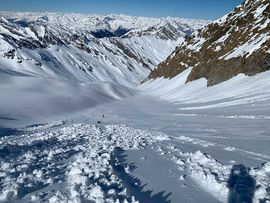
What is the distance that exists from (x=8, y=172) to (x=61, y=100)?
1881 inches

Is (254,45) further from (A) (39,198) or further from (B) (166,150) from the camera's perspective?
(A) (39,198)

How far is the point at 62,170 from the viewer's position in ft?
44.2

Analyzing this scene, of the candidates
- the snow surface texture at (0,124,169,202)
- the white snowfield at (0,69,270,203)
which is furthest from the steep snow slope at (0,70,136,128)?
the white snowfield at (0,69,270,203)

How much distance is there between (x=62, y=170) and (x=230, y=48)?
2363 inches

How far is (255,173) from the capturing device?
1254 centimetres

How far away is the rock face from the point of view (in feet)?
177

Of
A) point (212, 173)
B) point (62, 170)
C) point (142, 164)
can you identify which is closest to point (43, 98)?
point (142, 164)

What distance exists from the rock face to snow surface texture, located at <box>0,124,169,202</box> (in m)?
35.0

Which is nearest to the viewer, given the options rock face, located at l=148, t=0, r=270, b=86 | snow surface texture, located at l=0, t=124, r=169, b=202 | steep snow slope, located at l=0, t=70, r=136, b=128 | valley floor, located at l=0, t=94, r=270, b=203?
snow surface texture, located at l=0, t=124, r=169, b=202

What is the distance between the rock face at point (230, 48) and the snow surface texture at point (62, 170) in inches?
1377

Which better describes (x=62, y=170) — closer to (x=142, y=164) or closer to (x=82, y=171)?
(x=82, y=171)

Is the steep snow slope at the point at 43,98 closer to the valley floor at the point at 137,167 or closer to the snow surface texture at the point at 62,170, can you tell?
the snow surface texture at the point at 62,170

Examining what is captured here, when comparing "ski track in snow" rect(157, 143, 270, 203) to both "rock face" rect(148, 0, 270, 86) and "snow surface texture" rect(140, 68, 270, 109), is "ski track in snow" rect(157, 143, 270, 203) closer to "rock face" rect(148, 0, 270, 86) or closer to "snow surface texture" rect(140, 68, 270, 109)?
"snow surface texture" rect(140, 68, 270, 109)

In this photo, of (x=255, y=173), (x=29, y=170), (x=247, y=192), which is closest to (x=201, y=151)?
(x=255, y=173)
